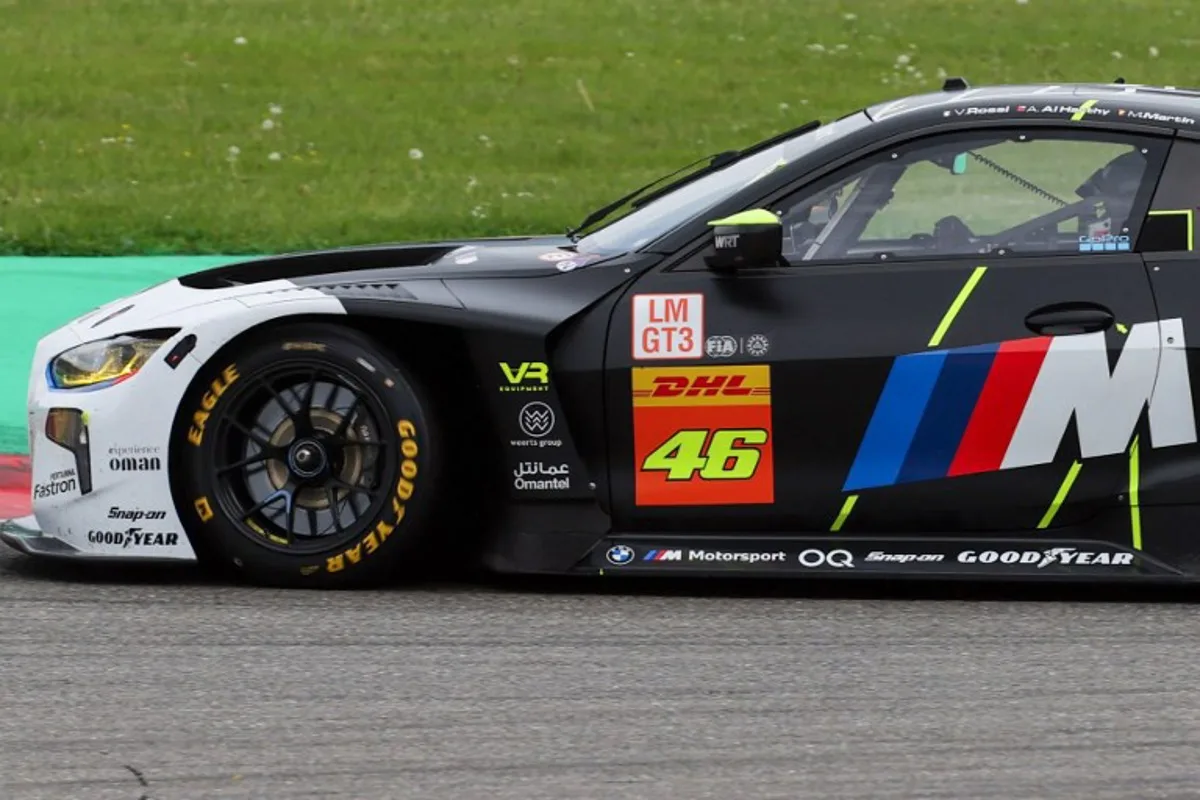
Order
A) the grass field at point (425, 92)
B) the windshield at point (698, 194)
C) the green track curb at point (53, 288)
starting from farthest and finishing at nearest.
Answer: the grass field at point (425, 92), the green track curb at point (53, 288), the windshield at point (698, 194)

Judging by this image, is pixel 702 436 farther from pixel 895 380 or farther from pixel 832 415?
pixel 895 380

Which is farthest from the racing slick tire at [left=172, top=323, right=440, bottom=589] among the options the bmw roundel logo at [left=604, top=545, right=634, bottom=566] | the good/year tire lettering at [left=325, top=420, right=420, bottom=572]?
the bmw roundel logo at [left=604, top=545, right=634, bottom=566]

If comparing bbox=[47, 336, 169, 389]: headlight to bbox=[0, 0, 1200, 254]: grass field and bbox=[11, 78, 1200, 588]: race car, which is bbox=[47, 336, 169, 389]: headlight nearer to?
bbox=[11, 78, 1200, 588]: race car

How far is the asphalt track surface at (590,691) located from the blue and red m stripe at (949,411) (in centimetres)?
41

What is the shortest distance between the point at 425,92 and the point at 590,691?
957 cm

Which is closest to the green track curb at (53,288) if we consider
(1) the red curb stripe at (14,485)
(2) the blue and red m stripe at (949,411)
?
(1) the red curb stripe at (14,485)

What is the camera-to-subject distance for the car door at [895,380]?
548 cm

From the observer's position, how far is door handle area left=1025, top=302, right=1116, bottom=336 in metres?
5.50

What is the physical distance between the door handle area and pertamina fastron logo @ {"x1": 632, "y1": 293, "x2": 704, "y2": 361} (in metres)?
0.89

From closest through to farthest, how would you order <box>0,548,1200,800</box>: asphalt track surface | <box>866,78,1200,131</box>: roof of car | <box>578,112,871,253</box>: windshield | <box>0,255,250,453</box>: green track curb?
<box>0,548,1200,800</box>: asphalt track surface < <box>866,78,1200,131</box>: roof of car < <box>578,112,871,253</box>: windshield < <box>0,255,250,453</box>: green track curb

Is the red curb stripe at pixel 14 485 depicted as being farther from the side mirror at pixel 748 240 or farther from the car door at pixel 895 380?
the side mirror at pixel 748 240

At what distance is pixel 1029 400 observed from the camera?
548 centimetres

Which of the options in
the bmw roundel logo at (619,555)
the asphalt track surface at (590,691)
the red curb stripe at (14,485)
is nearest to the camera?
the asphalt track surface at (590,691)

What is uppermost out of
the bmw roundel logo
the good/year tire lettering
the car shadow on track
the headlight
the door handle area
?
the door handle area
